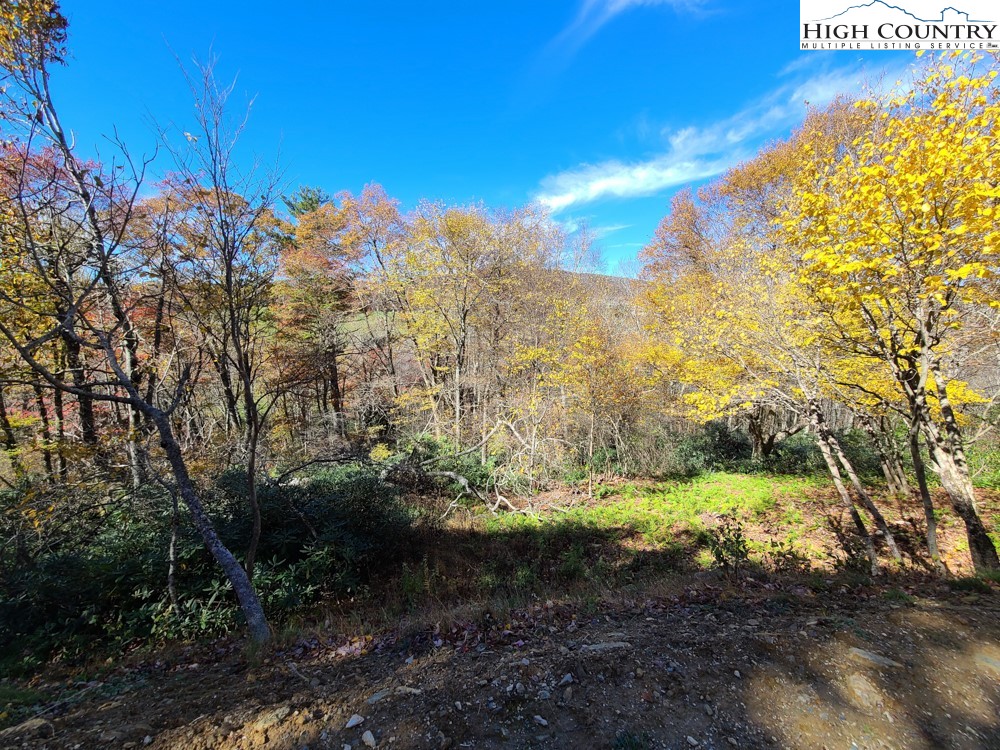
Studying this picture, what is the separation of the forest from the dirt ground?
6.3 inches

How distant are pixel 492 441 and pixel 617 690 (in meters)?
9.30

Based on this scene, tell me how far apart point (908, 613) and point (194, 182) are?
7.01 metres

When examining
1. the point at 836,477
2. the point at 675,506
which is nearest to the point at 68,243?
the point at 836,477

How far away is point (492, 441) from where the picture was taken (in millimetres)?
11781

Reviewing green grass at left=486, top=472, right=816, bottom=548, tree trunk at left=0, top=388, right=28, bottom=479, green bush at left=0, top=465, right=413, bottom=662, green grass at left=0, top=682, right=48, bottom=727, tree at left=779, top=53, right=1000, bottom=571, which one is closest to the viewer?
green grass at left=0, top=682, right=48, bottom=727

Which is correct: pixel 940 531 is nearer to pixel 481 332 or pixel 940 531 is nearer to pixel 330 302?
pixel 481 332

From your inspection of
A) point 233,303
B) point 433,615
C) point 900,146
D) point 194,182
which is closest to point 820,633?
point 433,615

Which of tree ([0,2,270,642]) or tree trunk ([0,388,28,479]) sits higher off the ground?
tree ([0,2,270,642])

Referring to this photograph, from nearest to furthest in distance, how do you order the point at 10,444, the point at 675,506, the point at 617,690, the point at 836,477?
the point at 617,690
the point at 836,477
the point at 10,444
the point at 675,506

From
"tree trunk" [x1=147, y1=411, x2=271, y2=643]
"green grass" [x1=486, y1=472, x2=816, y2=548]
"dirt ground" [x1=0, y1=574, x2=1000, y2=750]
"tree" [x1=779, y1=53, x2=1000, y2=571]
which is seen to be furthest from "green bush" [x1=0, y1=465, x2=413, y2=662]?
"tree" [x1=779, y1=53, x2=1000, y2=571]

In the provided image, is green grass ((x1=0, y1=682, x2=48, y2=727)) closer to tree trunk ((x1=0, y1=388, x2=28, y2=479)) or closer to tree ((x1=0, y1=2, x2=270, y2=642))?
tree ((x1=0, y1=2, x2=270, y2=642))

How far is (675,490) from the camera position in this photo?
35.7 feet

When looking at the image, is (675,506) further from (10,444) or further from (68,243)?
(10,444)

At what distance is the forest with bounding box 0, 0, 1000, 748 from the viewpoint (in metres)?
3.67
